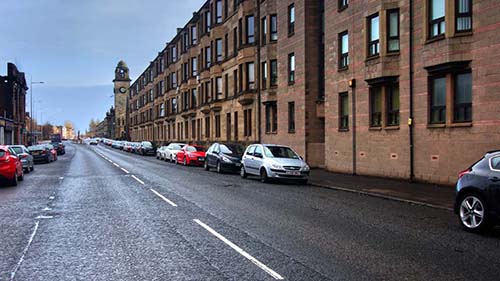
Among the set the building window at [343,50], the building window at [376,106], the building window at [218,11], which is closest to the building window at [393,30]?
the building window at [376,106]

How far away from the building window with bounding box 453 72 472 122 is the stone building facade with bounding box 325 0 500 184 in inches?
1.3

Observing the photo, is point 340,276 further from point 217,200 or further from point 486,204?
point 217,200

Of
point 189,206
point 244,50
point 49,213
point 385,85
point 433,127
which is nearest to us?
point 49,213

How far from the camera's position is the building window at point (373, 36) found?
20125 millimetres

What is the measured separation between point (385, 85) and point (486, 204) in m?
11.7

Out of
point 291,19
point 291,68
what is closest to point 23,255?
point 291,68

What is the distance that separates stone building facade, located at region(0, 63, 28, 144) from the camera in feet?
196

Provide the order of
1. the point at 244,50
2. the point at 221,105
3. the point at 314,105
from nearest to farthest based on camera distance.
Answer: the point at 314,105, the point at 244,50, the point at 221,105

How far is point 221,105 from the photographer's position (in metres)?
41.0

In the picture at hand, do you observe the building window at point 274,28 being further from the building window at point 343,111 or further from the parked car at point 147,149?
the parked car at point 147,149

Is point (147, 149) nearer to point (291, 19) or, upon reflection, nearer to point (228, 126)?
point (228, 126)

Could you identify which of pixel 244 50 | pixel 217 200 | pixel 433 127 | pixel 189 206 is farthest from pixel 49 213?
pixel 244 50

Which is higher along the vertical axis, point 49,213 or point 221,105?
point 221,105

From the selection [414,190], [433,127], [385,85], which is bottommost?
[414,190]
